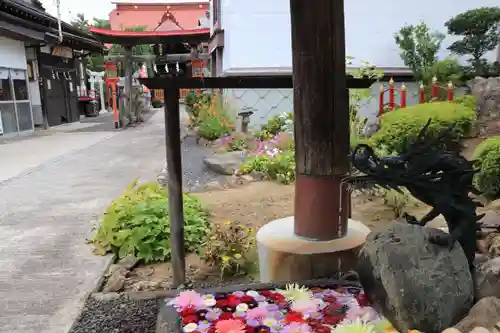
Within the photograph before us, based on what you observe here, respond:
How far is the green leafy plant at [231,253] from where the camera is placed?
4.11 meters

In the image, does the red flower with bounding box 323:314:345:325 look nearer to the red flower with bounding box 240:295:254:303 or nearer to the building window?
the red flower with bounding box 240:295:254:303

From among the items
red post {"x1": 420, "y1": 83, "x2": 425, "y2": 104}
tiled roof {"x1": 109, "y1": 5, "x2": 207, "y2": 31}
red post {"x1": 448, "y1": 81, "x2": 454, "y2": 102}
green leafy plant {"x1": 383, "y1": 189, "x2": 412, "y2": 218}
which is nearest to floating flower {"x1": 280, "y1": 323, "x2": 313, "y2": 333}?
green leafy plant {"x1": 383, "y1": 189, "x2": 412, "y2": 218}

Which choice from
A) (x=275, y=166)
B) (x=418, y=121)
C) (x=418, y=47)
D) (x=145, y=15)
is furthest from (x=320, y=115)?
(x=145, y=15)

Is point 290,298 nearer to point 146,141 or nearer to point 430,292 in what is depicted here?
point 430,292

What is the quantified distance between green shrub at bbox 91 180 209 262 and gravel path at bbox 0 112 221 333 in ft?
0.76

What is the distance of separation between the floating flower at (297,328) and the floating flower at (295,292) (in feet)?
0.80

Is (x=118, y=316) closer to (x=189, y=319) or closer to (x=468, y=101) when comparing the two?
(x=189, y=319)

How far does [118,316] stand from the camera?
3.33m

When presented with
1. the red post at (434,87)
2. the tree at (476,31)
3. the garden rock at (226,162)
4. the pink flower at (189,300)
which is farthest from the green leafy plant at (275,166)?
the tree at (476,31)

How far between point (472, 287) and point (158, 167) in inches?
301

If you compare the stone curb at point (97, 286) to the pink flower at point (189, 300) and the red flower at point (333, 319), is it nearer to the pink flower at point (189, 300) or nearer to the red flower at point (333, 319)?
the pink flower at point (189, 300)

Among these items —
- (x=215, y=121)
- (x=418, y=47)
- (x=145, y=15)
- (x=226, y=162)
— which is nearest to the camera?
(x=226, y=162)

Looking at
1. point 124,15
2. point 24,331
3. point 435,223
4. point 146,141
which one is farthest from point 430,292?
point 124,15

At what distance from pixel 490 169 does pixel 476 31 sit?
290 inches
